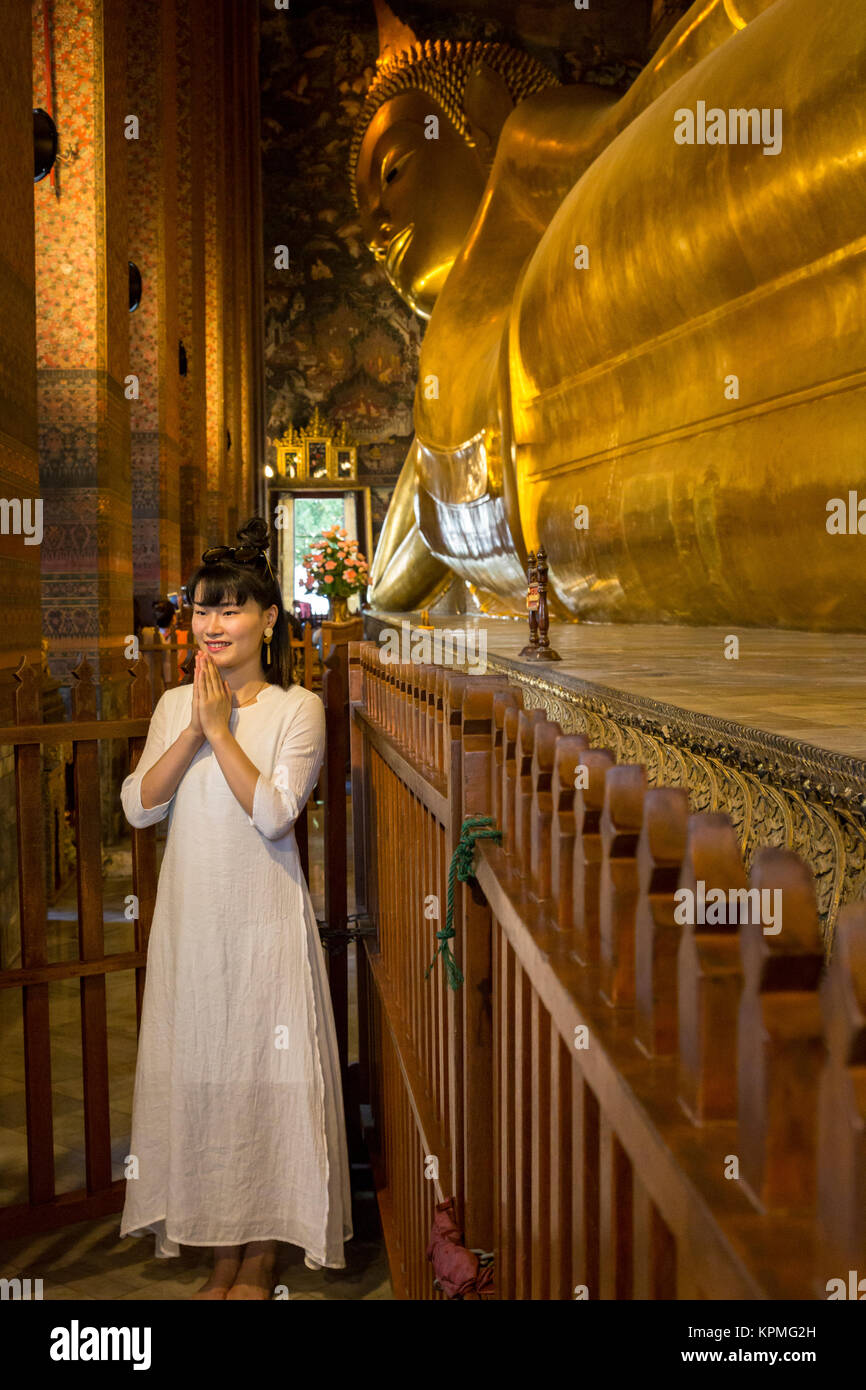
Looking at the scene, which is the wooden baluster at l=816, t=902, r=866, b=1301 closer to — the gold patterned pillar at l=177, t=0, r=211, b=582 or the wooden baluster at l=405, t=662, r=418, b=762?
the wooden baluster at l=405, t=662, r=418, b=762

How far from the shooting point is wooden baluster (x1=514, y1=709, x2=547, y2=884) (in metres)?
1.11

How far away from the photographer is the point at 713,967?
571 millimetres

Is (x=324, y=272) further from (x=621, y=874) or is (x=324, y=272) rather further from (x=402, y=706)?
(x=621, y=874)

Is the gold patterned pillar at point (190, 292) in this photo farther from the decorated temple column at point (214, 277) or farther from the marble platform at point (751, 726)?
the marble platform at point (751, 726)

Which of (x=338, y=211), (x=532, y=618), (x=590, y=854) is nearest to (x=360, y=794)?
(x=532, y=618)

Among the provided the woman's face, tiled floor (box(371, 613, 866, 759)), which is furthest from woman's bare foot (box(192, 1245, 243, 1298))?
tiled floor (box(371, 613, 866, 759))

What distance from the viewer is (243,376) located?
14.3 m

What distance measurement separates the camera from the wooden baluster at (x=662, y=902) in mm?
660

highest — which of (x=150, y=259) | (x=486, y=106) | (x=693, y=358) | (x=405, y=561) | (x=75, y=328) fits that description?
(x=486, y=106)

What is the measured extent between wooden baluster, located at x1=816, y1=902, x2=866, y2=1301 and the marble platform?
0.46 meters

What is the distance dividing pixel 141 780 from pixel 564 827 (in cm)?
119

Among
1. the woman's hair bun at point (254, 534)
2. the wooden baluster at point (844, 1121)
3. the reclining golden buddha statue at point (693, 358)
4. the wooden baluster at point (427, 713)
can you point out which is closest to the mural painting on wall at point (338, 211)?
the reclining golden buddha statue at point (693, 358)

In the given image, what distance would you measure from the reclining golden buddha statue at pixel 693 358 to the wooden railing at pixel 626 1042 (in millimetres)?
1276
